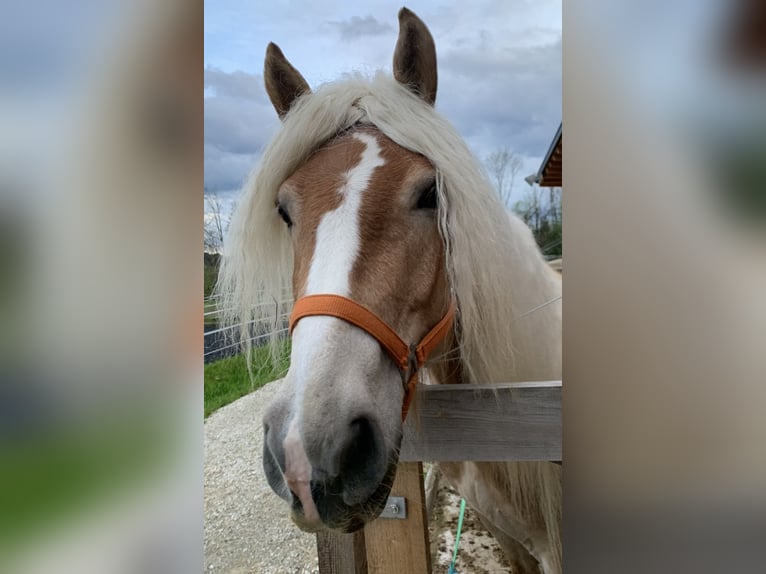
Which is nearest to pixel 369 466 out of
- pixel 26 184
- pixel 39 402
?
pixel 39 402

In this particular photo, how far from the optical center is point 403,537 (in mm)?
946

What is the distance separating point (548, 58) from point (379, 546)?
96 centimetres

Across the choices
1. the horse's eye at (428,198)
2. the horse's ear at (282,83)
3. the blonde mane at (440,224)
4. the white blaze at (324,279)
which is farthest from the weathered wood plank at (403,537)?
the horse's ear at (282,83)

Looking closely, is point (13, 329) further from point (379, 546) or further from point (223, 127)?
point (379, 546)

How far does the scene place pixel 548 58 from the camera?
1.50ft

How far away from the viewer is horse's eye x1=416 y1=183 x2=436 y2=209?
729mm

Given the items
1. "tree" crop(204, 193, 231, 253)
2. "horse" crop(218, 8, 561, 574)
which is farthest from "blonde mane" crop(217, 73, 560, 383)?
"tree" crop(204, 193, 231, 253)

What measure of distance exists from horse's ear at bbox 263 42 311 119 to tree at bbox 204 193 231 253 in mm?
286

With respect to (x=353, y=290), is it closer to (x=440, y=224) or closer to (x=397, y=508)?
(x=440, y=224)

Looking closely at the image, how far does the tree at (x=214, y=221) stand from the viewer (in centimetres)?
59

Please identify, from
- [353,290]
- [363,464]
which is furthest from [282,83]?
[363,464]

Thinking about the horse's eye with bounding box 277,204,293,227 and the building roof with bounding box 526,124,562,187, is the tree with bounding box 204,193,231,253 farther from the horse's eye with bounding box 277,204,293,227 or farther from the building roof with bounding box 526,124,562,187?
the building roof with bounding box 526,124,562,187

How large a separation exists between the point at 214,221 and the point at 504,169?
44 centimetres

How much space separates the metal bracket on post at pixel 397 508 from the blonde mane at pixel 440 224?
1.02 ft
